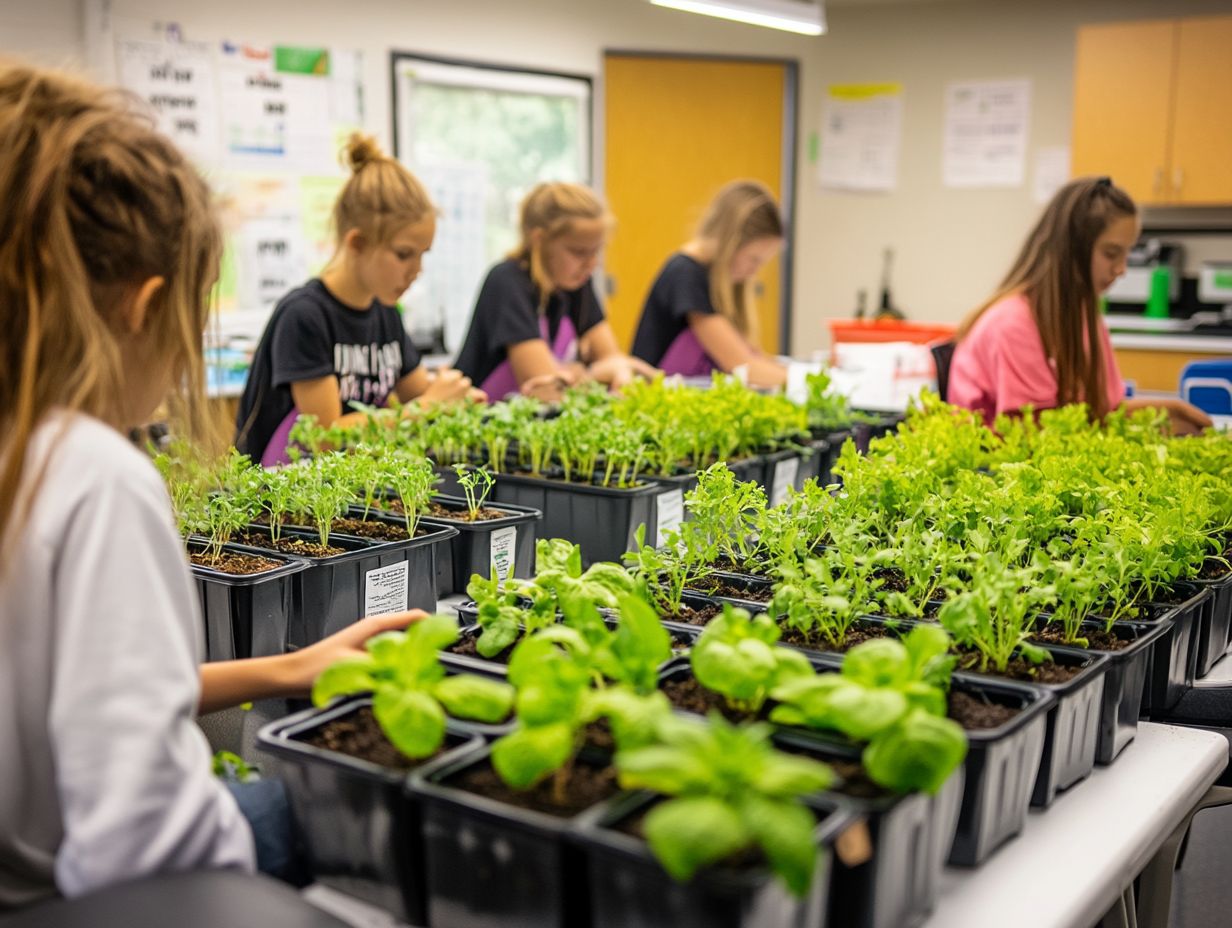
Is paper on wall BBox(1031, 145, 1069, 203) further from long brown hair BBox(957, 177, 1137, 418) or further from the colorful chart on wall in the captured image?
the colorful chart on wall

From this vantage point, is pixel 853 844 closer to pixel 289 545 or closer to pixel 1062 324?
pixel 289 545

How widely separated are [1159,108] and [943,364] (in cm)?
348

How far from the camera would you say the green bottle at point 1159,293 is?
6.11 meters

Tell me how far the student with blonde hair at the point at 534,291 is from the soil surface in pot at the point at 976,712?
7.82 feet

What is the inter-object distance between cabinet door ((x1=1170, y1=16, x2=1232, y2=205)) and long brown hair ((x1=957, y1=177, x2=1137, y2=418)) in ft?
10.6

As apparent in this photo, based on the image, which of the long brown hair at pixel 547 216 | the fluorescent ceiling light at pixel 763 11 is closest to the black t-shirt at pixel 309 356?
the long brown hair at pixel 547 216

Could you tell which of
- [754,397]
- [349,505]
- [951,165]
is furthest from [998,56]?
[349,505]

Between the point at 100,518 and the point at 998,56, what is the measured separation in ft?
22.0

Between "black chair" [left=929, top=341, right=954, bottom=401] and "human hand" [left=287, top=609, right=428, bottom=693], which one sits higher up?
"black chair" [left=929, top=341, right=954, bottom=401]

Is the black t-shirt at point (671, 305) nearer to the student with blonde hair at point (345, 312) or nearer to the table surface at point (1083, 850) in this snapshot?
the student with blonde hair at point (345, 312)

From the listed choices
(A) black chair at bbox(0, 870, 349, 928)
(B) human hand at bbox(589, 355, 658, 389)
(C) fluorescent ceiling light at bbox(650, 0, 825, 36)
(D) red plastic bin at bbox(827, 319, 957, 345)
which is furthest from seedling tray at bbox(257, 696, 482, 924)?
(D) red plastic bin at bbox(827, 319, 957, 345)

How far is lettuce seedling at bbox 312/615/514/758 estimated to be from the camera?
995 mm

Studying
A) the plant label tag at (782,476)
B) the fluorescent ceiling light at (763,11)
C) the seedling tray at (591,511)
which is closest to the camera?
the seedling tray at (591,511)

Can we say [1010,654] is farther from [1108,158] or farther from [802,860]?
[1108,158]
